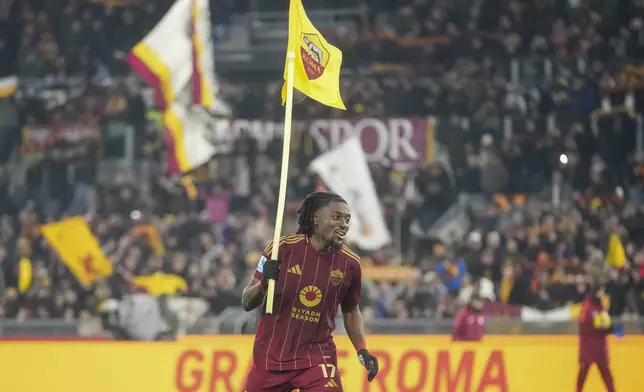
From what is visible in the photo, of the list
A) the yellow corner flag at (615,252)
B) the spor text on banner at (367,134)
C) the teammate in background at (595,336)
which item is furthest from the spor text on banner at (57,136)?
the teammate in background at (595,336)

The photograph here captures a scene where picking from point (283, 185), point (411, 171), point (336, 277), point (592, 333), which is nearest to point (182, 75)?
point (411, 171)

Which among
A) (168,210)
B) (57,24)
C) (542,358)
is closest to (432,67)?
(168,210)

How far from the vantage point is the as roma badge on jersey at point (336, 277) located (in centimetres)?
605

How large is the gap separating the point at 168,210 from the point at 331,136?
3067 millimetres

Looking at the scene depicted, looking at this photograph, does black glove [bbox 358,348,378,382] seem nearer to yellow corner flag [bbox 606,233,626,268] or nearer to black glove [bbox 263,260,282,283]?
black glove [bbox 263,260,282,283]

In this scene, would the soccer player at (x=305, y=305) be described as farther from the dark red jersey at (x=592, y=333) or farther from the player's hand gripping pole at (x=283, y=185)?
the dark red jersey at (x=592, y=333)

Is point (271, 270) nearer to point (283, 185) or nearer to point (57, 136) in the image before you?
point (283, 185)

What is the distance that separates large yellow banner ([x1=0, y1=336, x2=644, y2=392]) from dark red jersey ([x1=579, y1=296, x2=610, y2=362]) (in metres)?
0.13

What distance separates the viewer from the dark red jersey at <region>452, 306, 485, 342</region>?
1127cm

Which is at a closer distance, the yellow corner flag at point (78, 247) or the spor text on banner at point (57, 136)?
the yellow corner flag at point (78, 247)

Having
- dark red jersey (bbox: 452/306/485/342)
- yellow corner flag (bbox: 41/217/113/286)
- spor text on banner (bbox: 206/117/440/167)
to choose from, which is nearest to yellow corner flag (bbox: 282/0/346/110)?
dark red jersey (bbox: 452/306/485/342)

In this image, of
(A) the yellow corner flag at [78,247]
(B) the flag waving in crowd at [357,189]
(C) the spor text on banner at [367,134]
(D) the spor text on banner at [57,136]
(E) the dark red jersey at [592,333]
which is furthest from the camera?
(D) the spor text on banner at [57,136]

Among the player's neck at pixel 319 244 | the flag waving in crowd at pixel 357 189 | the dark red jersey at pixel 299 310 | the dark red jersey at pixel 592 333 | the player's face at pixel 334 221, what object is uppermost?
the flag waving in crowd at pixel 357 189

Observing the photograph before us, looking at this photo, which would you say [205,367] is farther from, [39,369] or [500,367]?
[500,367]
